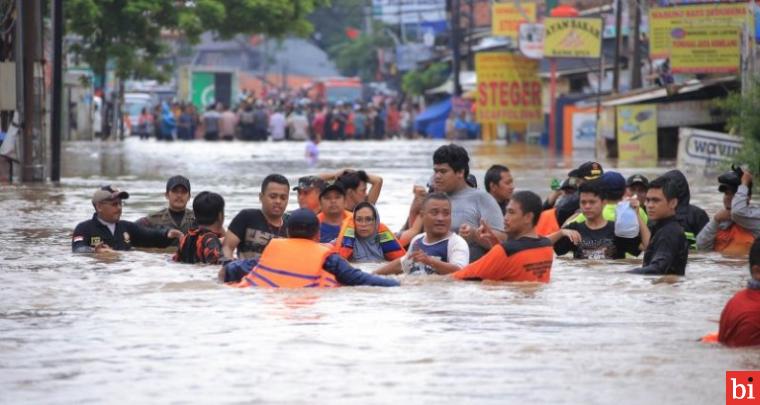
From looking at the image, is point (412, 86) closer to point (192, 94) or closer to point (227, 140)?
point (192, 94)

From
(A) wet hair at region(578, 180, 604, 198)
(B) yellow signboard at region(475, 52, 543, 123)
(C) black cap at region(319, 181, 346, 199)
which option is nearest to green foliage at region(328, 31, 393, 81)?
(B) yellow signboard at region(475, 52, 543, 123)

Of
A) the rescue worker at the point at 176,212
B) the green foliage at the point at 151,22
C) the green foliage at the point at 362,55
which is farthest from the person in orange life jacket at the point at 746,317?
the green foliage at the point at 362,55

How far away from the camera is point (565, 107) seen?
174 ft

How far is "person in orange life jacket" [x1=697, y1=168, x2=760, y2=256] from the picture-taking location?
49.1 ft

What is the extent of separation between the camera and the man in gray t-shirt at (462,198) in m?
13.4

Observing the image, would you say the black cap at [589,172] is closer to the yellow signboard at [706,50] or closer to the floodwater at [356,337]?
the floodwater at [356,337]

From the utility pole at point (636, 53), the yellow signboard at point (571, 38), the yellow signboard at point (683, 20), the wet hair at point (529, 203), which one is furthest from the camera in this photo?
the yellow signboard at point (571, 38)

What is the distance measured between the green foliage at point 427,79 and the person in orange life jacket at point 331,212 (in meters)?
71.5

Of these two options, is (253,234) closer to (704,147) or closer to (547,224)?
(547,224)

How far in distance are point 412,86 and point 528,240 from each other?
74.8 meters

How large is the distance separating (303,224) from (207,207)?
2124mm

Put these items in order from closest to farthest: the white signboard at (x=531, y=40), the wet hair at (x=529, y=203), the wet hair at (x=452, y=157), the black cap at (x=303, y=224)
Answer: the black cap at (x=303, y=224)
the wet hair at (x=529, y=203)
the wet hair at (x=452, y=157)
the white signboard at (x=531, y=40)

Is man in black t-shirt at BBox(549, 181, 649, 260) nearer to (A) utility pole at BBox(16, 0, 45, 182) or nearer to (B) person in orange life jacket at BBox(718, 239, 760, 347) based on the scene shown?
(B) person in orange life jacket at BBox(718, 239, 760, 347)

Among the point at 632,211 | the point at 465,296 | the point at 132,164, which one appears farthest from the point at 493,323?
the point at 132,164
